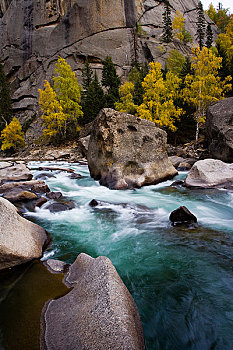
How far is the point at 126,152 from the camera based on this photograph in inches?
319

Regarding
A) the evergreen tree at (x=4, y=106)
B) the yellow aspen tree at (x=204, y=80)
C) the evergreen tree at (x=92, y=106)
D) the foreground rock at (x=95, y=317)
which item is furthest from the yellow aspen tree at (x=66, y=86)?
the foreground rock at (x=95, y=317)

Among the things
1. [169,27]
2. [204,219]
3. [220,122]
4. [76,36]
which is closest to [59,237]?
[204,219]

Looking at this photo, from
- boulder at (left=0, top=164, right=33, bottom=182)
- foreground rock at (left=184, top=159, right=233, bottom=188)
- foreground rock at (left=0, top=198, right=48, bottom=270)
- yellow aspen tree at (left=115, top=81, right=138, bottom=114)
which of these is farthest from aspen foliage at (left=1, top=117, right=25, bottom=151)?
foreground rock at (left=0, top=198, right=48, bottom=270)

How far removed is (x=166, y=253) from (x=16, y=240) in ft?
8.07

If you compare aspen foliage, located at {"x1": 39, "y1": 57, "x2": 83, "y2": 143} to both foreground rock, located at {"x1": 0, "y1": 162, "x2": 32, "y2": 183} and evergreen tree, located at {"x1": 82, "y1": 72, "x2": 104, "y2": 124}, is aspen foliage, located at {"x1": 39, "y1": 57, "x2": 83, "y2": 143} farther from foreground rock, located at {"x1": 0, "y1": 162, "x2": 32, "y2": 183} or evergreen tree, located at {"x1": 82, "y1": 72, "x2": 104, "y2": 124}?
foreground rock, located at {"x1": 0, "y1": 162, "x2": 32, "y2": 183}

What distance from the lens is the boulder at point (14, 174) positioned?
9300mm

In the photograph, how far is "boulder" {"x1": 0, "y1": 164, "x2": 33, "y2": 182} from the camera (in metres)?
9.30

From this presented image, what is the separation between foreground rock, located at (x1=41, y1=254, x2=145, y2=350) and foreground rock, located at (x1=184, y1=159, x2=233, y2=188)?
6.29 meters

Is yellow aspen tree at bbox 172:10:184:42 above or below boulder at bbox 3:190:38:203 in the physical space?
above

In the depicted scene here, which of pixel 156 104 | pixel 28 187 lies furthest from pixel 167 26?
pixel 28 187

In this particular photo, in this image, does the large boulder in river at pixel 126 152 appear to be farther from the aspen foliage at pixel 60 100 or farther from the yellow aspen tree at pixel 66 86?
the yellow aspen tree at pixel 66 86

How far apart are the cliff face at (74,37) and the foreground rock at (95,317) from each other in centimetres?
4637

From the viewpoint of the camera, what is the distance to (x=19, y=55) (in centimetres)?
4969

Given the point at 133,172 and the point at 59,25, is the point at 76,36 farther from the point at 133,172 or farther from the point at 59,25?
the point at 133,172
